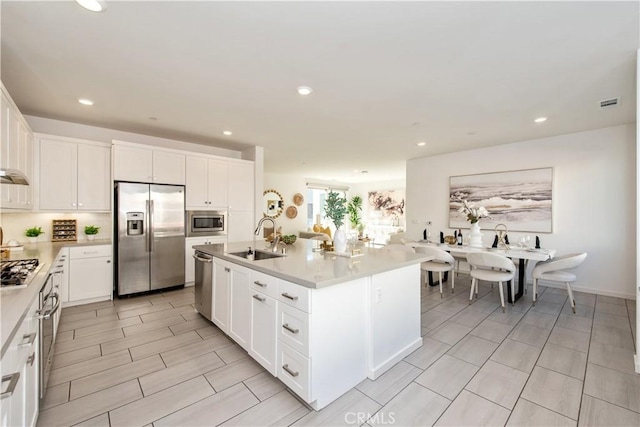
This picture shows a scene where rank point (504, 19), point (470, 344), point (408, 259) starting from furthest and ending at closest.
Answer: point (470, 344) → point (408, 259) → point (504, 19)

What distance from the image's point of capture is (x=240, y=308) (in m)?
2.41

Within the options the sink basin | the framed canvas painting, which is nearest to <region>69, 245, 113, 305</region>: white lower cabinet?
the sink basin

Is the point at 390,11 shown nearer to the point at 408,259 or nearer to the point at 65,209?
the point at 408,259

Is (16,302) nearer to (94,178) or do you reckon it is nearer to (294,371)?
(294,371)

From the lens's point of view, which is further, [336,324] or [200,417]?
[336,324]

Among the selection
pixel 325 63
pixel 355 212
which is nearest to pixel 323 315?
pixel 325 63

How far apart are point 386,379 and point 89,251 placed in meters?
3.97

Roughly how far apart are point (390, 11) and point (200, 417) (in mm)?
2758

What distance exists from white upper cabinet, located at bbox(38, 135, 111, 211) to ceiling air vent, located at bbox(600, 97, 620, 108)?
6.27m

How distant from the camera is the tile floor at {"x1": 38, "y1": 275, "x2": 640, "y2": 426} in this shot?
170 cm

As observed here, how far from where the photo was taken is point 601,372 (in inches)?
84.7

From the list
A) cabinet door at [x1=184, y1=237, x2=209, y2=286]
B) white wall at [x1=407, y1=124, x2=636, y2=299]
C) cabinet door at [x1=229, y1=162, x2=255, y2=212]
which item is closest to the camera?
white wall at [x1=407, y1=124, x2=636, y2=299]

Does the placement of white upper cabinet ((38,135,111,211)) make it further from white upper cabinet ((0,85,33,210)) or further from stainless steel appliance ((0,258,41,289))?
stainless steel appliance ((0,258,41,289))

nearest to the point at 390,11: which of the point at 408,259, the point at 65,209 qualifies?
the point at 408,259
